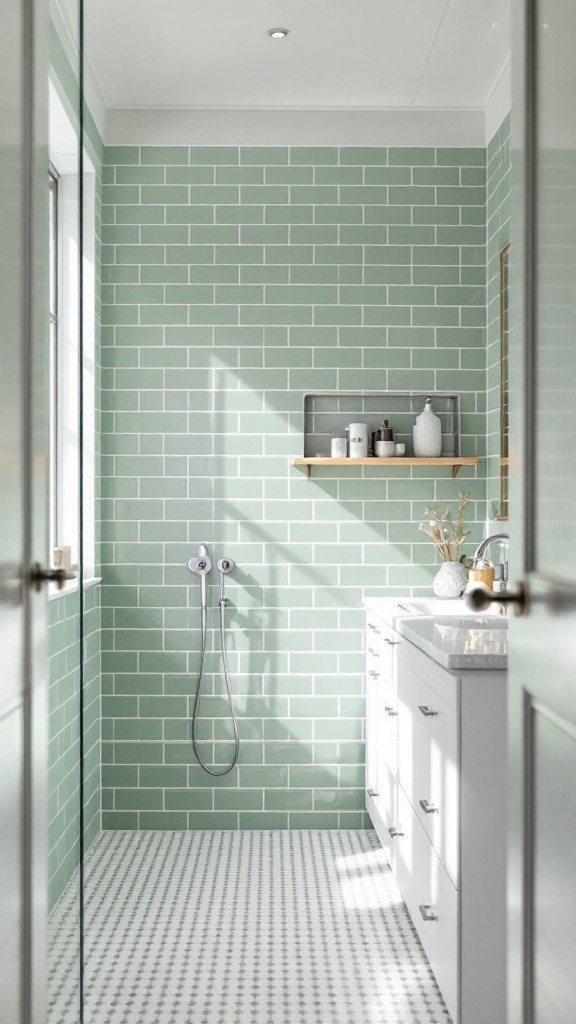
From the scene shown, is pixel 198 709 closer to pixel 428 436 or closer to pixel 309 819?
pixel 309 819

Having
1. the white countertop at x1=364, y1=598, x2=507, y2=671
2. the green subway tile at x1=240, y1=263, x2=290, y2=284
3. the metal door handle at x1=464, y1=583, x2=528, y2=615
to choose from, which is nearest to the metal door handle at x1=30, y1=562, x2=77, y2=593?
the metal door handle at x1=464, y1=583, x2=528, y2=615

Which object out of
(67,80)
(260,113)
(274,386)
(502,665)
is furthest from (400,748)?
(260,113)

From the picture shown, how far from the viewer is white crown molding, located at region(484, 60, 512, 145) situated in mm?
3609

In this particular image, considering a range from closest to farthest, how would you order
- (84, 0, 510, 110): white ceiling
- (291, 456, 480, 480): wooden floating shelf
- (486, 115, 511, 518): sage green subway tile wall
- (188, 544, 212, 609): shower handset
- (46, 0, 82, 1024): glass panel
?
(46, 0, 82, 1024): glass panel
(84, 0, 510, 110): white ceiling
(486, 115, 511, 518): sage green subway tile wall
(291, 456, 480, 480): wooden floating shelf
(188, 544, 212, 609): shower handset

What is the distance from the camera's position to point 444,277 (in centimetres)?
399

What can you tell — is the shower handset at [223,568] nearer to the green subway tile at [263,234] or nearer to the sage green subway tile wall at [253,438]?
the sage green subway tile wall at [253,438]

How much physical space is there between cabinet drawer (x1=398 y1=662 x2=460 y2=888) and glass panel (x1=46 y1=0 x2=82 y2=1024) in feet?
3.15

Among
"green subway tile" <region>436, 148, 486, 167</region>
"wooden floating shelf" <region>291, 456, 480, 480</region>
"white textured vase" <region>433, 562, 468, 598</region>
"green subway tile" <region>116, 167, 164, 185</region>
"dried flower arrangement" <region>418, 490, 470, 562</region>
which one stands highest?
"green subway tile" <region>436, 148, 486, 167</region>

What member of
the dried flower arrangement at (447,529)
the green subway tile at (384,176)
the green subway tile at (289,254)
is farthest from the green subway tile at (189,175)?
the dried flower arrangement at (447,529)

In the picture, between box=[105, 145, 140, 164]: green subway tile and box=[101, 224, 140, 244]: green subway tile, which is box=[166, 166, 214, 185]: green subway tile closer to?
box=[105, 145, 140, 164]: green subway tile

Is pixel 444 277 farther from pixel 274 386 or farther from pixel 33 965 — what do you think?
pixel 33 965

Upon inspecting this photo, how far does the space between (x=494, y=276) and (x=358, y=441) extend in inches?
35.9

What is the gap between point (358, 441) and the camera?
3.86 meters

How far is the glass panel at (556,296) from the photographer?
125cm
